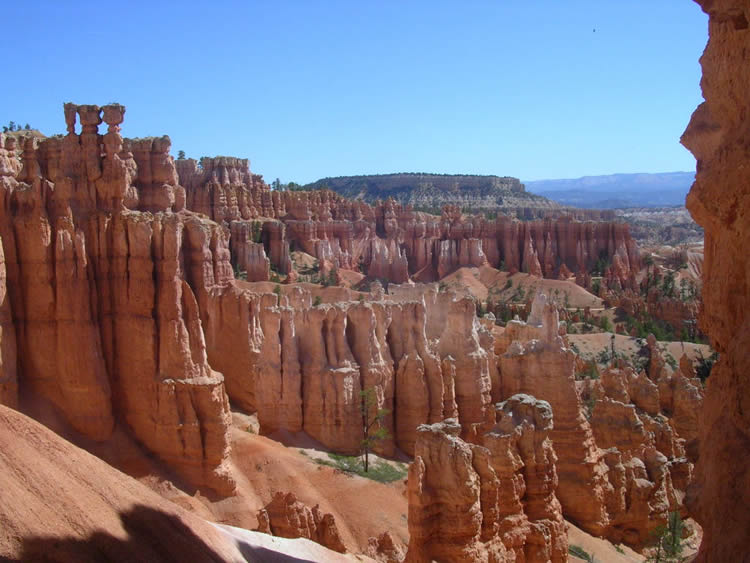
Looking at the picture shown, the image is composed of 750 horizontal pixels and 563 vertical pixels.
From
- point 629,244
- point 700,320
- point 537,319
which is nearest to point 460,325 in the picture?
point 537,319

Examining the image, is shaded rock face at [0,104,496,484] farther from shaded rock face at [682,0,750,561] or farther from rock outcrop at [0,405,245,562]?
shaded rock face at [682,0,750,561]

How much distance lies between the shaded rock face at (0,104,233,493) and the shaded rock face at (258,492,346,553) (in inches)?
85.8

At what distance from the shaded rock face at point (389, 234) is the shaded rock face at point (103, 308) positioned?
46.6 metres

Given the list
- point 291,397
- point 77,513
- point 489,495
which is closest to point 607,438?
point 291,397

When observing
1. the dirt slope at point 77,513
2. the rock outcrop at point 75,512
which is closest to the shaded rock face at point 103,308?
the dirt slope at point 77,513

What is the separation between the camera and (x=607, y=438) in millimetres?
27984

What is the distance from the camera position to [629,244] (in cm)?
9275

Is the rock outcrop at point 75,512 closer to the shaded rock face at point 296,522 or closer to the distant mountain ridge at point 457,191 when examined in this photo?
the shaded rock face at point 296,522

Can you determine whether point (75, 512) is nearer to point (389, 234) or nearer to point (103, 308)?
point (103, 308)

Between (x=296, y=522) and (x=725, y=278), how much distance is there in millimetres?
14048

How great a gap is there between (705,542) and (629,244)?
295ft

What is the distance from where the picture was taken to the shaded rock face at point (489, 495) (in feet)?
50.3

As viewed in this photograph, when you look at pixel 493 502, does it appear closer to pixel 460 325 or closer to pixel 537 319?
pixel 460 325

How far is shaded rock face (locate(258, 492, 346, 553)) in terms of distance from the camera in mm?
19250
